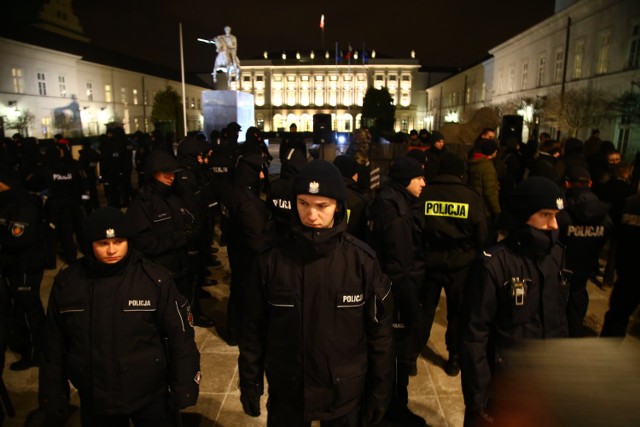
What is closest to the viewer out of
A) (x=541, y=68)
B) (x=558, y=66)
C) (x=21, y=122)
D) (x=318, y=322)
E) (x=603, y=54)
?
(x=318, y=322)

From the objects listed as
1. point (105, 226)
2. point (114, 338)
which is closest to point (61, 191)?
point (105, 226)

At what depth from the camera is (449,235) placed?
4.28m

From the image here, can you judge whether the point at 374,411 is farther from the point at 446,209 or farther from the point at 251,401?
the point at 446,209

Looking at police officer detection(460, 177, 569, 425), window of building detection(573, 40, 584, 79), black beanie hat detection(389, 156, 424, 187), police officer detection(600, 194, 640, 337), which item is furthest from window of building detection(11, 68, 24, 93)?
police officer detection(460, 177, 569, 425)

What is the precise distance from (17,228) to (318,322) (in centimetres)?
340

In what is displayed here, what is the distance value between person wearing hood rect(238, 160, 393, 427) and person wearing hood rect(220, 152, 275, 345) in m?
1.91

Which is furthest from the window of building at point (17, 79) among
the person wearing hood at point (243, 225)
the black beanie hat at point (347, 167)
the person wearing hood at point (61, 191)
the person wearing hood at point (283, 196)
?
the black beanie hat at point (347, 167)

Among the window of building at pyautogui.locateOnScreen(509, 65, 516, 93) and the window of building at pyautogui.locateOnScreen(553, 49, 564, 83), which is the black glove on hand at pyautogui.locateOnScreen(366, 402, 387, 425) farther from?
the window of building at pyautogui.locateOnScreen(509, 65, 516, 93)

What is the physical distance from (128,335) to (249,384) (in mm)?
753

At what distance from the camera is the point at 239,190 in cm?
479

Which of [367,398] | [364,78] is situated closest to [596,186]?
[367,398]

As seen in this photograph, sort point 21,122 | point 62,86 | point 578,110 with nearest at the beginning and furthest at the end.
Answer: point 578,110
point 21,122
point 62,86

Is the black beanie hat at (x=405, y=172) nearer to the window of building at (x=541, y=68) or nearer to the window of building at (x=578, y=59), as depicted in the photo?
the window of building at (x=578, y=59)

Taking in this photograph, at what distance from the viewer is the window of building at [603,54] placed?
92.7ft
